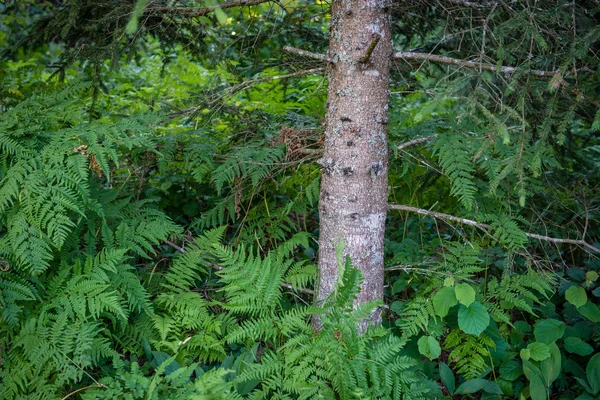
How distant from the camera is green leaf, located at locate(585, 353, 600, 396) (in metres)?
3.16

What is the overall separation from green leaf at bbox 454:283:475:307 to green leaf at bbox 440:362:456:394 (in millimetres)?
469

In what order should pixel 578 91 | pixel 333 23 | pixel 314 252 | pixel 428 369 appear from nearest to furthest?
pixel 578 91
pixel 333 23
pixel 428 369
pixel 314 252

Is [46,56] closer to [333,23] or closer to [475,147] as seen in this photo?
[333,23]

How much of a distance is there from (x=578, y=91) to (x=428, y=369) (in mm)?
1878

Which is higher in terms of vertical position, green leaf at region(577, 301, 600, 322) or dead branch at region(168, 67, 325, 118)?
dead branch at region(168, 67, 325, 118)

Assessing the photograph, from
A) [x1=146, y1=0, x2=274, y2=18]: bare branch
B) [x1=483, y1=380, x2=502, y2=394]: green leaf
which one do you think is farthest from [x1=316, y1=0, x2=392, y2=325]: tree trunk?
[x1=483, y1=380, x2=502, y2=394]: green leaf

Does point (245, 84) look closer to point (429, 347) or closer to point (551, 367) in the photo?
point (429, 347)

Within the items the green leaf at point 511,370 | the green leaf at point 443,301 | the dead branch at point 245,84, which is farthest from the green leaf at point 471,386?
the dead branch at point 245,84

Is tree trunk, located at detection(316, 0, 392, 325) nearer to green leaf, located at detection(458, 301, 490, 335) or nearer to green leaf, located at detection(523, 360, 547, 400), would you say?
green leaf, located at detection(458, 301, 490, 335)

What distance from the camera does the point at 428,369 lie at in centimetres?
337

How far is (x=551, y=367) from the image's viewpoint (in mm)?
3223

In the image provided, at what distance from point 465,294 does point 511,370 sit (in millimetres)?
652

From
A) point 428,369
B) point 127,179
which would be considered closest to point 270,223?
point 127,179

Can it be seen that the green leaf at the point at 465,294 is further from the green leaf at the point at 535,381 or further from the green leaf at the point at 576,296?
the green leaf at the point at 576,296
